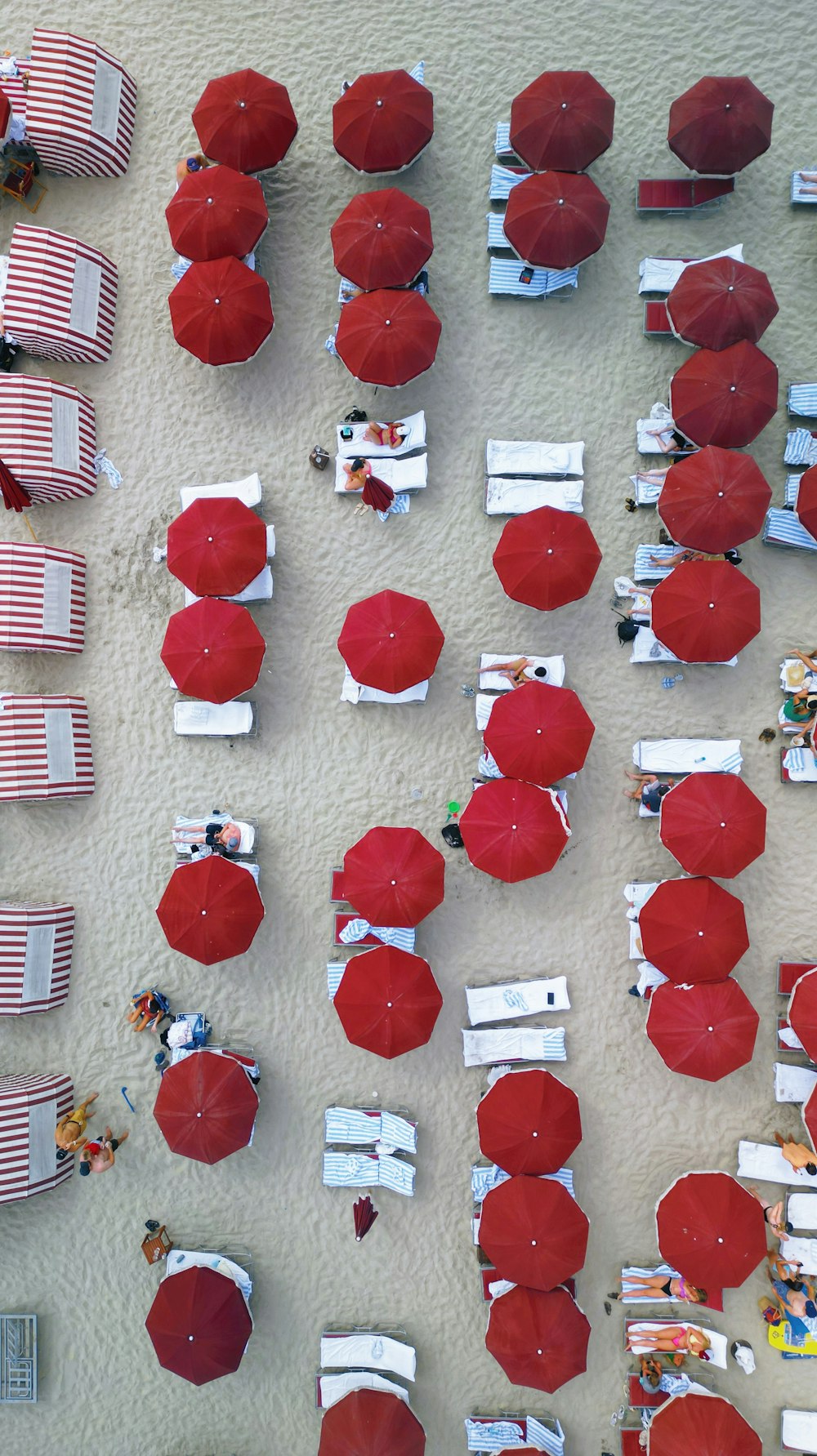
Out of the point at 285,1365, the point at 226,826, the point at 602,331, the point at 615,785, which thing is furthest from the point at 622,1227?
the point at 602,331

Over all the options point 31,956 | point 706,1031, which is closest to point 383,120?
point 31,956

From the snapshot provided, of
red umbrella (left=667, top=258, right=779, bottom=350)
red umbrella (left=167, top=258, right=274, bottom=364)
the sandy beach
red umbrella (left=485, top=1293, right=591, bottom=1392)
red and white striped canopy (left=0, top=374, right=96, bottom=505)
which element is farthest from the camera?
the sandy beach

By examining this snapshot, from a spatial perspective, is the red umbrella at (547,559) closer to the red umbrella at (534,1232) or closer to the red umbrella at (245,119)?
the red umbrella at (245,119)

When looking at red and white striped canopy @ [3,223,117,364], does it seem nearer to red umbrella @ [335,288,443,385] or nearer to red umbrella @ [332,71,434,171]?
red umbrella @ [335,288,443,385]

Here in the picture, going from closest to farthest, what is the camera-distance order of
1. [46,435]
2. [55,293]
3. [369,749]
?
[46,435] < [55,293] < [369,749]

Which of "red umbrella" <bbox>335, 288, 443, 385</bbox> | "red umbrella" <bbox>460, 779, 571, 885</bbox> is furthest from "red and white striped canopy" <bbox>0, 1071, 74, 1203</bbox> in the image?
"red umbrella" <bbox>335, 288, 443, 385</bbox>

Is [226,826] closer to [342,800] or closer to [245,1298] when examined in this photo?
[342,800]

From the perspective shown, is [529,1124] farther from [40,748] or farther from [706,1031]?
[40,748]
